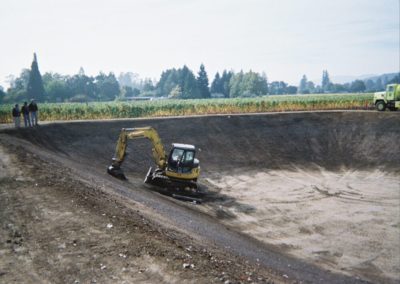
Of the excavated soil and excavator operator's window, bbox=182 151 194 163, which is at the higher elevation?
excavator operator's window, bbox=182 151 194 163

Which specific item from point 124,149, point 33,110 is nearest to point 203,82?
point 33,110

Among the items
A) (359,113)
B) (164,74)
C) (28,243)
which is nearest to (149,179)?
(28,243)

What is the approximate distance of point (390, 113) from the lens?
122 feet

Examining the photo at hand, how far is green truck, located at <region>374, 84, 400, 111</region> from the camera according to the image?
129 feet

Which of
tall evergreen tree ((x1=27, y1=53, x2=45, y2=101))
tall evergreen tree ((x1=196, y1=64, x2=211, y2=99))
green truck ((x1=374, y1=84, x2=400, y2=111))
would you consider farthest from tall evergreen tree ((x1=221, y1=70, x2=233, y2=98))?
green truck ((x1=374, y1=84, x2=400, y2=111))

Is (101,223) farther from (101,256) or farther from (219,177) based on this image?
(219,177)

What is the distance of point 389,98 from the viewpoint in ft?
131

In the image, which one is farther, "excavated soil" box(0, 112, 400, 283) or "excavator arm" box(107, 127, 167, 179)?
"excavator arm" box(107, 127, 167, 179)

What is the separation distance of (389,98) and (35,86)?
8056 cm

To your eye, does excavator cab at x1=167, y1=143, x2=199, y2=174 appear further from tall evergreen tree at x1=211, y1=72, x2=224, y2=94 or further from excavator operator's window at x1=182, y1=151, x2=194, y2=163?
tall evergreen tree at x1=211, y1=72, x2=224, y2=94

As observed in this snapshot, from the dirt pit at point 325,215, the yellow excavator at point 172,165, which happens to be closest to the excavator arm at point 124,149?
the yellow excavator at point 172,165

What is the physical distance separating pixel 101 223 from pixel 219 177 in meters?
15.7

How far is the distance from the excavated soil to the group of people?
3.43 feet

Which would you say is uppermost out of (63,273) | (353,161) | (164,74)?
(164,74)
